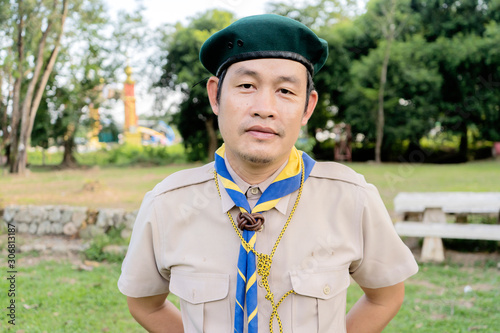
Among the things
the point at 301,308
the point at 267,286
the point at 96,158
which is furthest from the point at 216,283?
the point at 96,158

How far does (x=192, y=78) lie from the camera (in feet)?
53.8

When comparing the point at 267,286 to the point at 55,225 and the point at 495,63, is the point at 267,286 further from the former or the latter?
the point at 495,63

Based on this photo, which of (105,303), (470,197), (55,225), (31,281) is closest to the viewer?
(105,303)

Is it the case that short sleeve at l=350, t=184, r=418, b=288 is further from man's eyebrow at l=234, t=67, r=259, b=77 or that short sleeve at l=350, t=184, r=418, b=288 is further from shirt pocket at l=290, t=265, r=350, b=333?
man's eyebrow at l=234, t=67, r=259, b=77

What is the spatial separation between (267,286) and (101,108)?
655 inches

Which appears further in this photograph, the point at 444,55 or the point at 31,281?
the point at 444,55

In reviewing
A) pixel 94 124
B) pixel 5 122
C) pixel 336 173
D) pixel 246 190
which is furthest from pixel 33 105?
pixel 336 173

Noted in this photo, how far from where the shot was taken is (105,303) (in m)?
3.95

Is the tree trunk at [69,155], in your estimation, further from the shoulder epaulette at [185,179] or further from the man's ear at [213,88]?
the man's ear at [213,88]

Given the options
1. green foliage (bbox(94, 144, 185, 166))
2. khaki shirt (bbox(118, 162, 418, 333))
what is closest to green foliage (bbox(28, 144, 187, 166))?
green foliage (bbox(94, 144, 185, 166))

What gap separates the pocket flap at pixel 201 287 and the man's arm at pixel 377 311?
525 mm

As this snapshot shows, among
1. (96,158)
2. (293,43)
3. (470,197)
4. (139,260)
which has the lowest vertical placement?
(96,158)

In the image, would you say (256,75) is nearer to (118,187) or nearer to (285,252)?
(285,252)

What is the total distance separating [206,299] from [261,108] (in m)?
0.63
